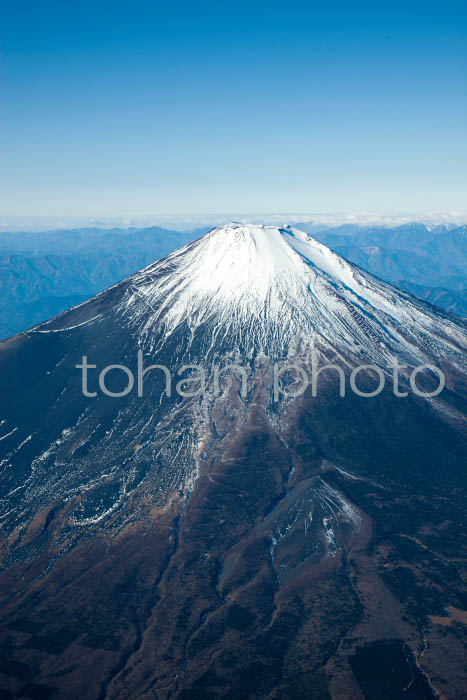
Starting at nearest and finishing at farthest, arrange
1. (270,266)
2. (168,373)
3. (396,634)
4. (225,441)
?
(396,634) → (225,441) → (168,373) → (270,266)

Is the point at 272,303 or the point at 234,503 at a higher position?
the point at 272,303

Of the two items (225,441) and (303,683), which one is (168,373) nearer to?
(225,441)

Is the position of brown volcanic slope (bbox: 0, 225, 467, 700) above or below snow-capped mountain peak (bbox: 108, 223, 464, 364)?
below

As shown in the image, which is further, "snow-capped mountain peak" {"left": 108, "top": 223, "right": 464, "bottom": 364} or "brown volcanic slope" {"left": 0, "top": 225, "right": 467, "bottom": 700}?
"snow-capped mountain peak" {"left": 108, "top": 223, "right": 464, "bottom": 364}

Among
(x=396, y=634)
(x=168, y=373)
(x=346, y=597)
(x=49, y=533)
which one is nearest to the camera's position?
(x=396, y=634)

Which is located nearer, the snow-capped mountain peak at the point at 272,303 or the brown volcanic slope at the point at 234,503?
the brown volcanic slope at the point at 234,503

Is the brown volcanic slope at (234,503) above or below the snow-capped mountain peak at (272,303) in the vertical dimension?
below

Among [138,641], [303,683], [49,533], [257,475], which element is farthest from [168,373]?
[303,683]

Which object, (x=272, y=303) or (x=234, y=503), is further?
(x=272, y=303)
